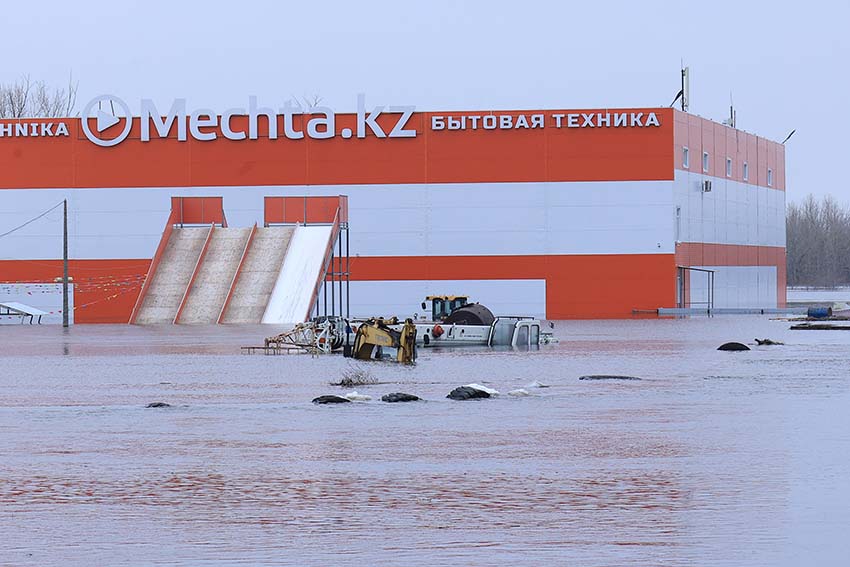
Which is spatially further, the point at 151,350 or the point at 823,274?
the point at 823,274

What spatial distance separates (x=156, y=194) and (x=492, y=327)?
31214mm

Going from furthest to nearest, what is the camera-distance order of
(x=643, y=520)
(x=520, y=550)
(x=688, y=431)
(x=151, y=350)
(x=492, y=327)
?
(x=492, y=327)
(x=151, y=350)
(x=688, y=431)
(x=643, y=520)
(x=520, y=550)

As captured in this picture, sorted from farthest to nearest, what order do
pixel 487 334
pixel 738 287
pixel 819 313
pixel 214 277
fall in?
pixel 738 287 < pixel 214 277 < pixel 819 313 < pixel 487 334

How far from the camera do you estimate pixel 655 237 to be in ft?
236

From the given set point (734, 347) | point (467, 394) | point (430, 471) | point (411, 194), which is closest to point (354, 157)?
point (411, 194)

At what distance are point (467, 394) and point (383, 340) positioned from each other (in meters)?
13.1

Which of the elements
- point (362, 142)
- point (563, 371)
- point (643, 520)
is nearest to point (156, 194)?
point (362, 142)

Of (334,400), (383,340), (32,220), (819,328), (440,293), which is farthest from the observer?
(32,220)

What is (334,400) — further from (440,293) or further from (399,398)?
(440,293)

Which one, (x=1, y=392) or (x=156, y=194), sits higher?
(x=156, y=194)

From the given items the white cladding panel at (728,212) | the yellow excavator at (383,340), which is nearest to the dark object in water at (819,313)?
the white cladding panel at (728,212)

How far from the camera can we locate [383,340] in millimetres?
36500

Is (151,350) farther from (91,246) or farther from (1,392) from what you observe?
(91,246)

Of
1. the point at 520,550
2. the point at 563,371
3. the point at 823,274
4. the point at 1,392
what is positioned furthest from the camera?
the point at 823,274
